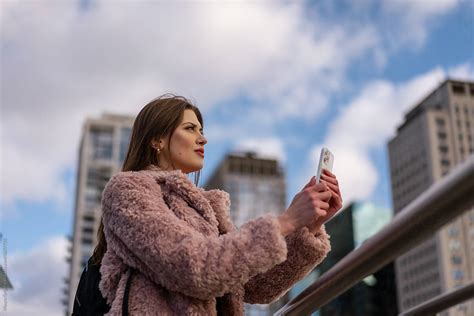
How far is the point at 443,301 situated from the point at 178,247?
664mm

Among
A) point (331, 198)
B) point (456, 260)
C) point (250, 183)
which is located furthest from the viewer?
point (250, 183)

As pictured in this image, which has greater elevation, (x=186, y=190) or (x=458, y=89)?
(x=458, y=89)

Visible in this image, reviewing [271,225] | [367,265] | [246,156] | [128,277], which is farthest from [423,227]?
[246,156]

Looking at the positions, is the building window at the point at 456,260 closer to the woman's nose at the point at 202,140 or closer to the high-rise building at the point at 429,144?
the high-rise building at the point at 429,144

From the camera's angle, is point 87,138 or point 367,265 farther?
point 87,138

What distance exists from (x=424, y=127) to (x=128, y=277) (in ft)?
252

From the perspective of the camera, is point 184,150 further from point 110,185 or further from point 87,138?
point 87,138

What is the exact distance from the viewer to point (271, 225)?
144cm

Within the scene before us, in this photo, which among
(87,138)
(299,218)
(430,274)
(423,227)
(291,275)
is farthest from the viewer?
(87,138)

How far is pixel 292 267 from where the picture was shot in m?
1.74

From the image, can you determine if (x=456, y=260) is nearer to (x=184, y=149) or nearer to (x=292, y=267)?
(x=292, y=267)

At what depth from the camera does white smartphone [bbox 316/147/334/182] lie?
5.17 ft

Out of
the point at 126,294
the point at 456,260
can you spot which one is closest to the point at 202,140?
the point at 126,294

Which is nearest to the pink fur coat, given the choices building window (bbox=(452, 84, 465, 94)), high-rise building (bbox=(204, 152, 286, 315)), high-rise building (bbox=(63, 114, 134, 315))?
high-rise building (bbox=(63, 114, 134, 315))
